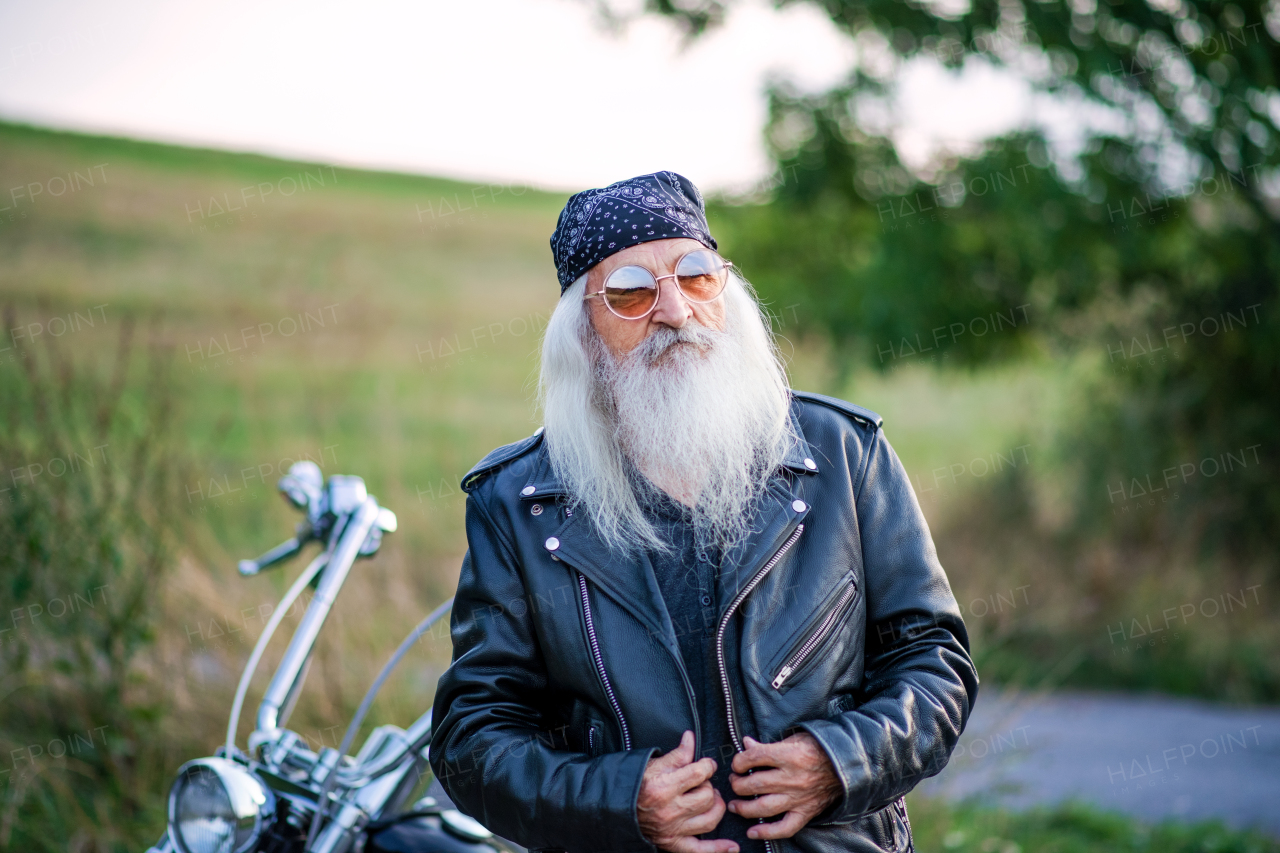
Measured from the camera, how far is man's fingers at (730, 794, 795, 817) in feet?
5.16

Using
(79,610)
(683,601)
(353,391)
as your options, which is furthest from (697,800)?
(353,391)

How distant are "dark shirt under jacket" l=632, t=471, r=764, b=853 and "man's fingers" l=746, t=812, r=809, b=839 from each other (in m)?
0.04

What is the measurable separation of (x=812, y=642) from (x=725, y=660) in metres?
0.16

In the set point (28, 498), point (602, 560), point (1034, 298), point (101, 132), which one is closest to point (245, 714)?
point (28, 498)

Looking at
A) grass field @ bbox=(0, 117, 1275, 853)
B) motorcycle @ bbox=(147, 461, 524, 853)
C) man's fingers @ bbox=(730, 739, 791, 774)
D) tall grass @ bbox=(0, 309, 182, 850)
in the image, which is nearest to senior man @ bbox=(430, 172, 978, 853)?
man's fingers @ bbox=(730, 739, 791, 774)

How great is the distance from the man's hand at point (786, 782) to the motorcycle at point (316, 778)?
0.65 metres

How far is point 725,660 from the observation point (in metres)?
1.67

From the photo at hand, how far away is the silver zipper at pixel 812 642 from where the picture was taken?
1.66 m

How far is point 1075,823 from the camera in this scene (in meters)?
4.38

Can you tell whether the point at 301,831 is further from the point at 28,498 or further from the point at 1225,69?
the point at 1225,69

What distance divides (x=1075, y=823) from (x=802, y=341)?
431cm

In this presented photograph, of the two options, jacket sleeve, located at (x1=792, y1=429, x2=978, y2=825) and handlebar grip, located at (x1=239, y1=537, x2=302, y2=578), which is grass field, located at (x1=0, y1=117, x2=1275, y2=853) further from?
jacket sleeve, located at (x1=792, y1=429, x2=978, y2=825)

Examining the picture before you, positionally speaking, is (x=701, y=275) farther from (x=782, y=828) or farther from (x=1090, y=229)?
(x=1090, y=229)

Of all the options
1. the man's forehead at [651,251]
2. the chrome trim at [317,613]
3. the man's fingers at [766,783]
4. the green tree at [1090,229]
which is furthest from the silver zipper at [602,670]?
the green tree at [1090,229]
